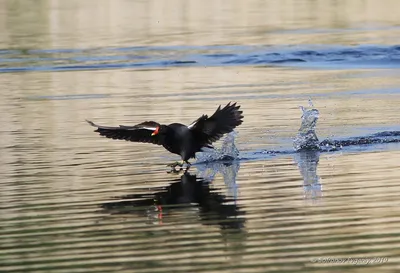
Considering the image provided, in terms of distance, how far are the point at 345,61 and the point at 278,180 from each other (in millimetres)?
16573

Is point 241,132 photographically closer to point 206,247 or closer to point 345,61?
point 206,247

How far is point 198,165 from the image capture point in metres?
16.0

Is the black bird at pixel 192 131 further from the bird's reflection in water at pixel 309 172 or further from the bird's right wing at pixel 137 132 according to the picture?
the bird's reflection in water at pixel 309 172

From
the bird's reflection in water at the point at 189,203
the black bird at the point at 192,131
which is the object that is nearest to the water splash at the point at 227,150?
the black bird at the point at 192,131

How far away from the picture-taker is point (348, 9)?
171 feet

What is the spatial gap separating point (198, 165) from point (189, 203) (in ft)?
10.1

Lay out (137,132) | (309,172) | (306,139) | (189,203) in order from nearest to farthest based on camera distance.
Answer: (189,203)
(309,172)
(137,132)
(306,139)

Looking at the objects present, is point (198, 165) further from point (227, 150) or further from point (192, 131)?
point (192, 131)

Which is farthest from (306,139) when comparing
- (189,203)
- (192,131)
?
(189,203)

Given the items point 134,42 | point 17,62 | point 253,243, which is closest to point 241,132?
point 253,243

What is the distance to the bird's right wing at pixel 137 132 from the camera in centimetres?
1524

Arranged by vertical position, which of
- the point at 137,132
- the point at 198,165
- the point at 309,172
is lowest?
the point at 198,165

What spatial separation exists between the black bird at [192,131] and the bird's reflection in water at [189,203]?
1.40 feet

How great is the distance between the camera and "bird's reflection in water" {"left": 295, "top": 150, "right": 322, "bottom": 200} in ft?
42.8
